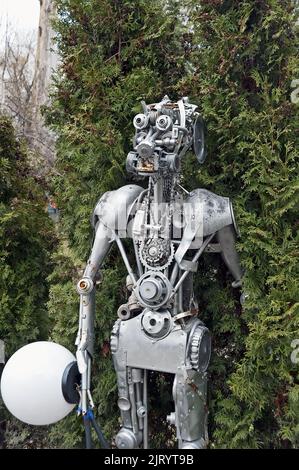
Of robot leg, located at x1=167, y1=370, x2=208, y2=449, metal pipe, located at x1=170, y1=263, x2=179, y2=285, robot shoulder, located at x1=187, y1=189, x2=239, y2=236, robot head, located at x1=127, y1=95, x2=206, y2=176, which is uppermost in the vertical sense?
robot head, located at x1=127, y1=95, x2=206, y2=176

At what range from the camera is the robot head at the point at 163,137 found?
215 cm

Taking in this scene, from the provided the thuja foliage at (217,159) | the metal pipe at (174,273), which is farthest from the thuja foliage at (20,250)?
the metal pipe at (174,273)

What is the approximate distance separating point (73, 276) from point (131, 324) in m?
0.95

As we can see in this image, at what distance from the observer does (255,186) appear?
239cm

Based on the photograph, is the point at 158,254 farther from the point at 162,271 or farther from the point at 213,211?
the point at 213,211

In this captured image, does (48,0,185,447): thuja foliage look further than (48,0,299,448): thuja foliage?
Yes

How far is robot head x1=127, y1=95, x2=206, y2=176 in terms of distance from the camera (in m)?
2.15

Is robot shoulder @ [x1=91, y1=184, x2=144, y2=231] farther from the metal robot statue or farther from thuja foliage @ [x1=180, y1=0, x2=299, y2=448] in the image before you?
thuja foliage @ [x1=180, y1=0, x2=299, y2=448]

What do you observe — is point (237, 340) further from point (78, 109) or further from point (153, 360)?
point (78, 109)

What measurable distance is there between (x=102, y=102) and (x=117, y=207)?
765 millimetres

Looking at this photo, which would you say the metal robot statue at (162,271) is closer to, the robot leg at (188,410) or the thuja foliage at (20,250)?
the robot leg at (188,410)

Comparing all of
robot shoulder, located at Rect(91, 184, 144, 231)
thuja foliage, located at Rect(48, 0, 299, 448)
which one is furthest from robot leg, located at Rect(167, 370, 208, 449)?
robot shoulder, located at Rect(91, 184, 144, 231)

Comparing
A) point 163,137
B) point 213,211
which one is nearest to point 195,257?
point 213,211

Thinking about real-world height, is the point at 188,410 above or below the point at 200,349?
below
